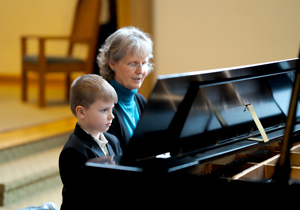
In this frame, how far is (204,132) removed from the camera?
4.48ft

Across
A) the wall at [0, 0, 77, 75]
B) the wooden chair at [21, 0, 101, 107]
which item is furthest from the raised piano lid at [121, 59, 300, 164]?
the wall at [0, 0, 77, 75]

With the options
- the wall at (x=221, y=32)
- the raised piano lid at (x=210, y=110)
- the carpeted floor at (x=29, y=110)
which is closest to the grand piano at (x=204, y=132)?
the raised piano lid at (x=210, y=110)

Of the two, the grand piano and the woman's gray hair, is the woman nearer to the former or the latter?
the woman's gray hair

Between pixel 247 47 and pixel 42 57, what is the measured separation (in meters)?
2.27

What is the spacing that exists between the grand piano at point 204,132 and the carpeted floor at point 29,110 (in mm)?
2606

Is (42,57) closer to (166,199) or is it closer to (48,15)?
(48,15)

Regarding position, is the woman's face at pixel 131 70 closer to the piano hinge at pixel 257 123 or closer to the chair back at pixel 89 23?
the piano hinge at pixel 257 123

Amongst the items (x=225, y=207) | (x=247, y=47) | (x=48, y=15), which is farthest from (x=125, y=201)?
(x=48, y=15)

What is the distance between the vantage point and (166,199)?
3.78 feet

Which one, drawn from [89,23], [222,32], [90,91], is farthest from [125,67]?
[89,23]

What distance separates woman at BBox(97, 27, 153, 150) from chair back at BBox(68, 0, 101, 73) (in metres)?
2.72

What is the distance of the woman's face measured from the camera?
1794 millimetres

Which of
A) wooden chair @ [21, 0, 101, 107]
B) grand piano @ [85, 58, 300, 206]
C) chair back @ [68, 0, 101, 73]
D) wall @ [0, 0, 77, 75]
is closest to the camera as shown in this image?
grand piano @ [85, 58, 300, 206]

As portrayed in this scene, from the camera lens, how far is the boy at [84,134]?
1.37 metres
